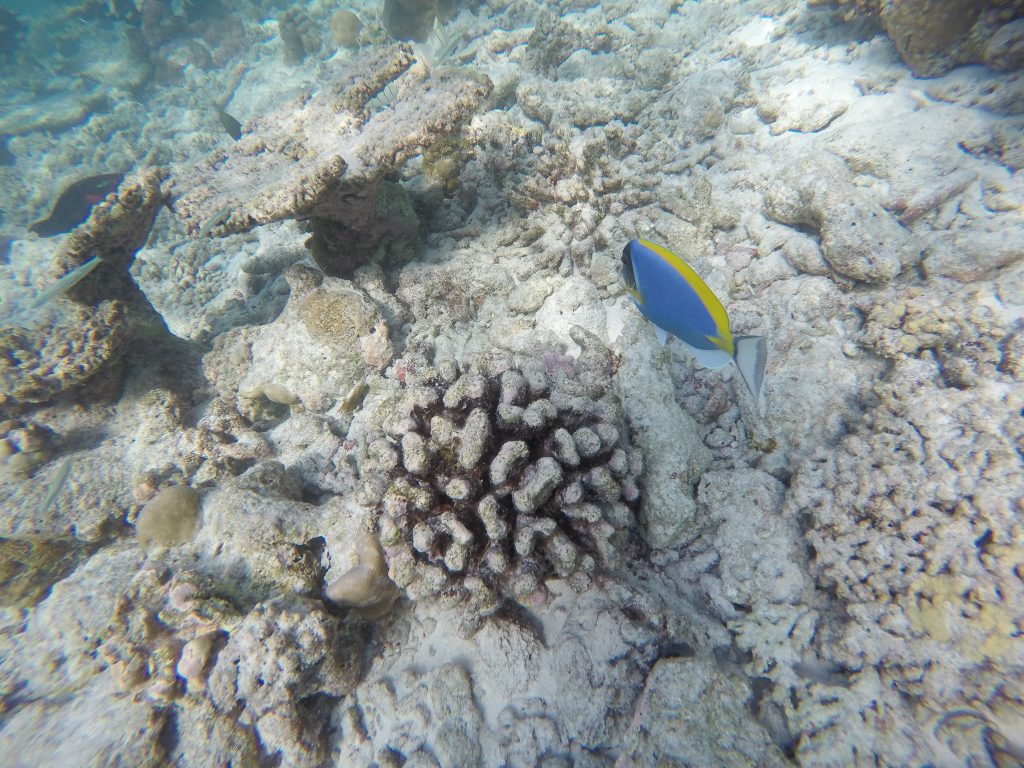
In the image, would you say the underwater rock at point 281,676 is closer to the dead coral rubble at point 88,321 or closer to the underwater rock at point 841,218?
the dead coral rubble at point 88,321

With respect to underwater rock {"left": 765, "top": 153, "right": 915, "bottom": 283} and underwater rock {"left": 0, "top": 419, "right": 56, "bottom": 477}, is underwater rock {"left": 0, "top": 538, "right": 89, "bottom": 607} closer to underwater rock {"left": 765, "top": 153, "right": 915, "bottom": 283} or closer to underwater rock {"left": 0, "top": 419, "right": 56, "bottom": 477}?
underwater rock {"left": 0, "top": 419, "right": 56, "bottom": 477}

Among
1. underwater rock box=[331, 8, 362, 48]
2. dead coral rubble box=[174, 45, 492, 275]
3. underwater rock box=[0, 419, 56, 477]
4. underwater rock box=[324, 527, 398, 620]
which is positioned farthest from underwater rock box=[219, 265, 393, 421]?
underwater rock box=[331, 8, 362, 48]

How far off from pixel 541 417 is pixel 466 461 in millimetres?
490

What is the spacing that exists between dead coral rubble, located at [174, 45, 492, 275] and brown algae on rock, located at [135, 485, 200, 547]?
199 cm

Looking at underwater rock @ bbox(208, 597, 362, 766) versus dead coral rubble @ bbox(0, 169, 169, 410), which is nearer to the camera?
underwater rock @ bbox(208, 597, 362, 766)

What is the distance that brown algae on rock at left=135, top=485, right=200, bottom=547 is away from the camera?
3076 mm

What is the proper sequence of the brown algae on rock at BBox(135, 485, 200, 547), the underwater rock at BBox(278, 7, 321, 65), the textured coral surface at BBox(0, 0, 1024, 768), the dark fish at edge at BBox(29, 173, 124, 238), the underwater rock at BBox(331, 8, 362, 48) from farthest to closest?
the underwater rock at BBox(278, 7, 321, 65) → the underwater rock at BBox(331, 8, 362, 48) → the dark fish at edge at BBox(29, 173, 124, 238) → the brown algae on rock at BBox(135, 485, 200, 547) → the textured coral surface at BBox(0, 0, 1024, 768)

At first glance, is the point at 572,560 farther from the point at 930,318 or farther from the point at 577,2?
the point at 577,2

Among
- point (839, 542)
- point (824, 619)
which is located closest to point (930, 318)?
point (839, 542)

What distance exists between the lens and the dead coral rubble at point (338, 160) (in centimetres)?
315

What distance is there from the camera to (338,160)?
3.13 meters

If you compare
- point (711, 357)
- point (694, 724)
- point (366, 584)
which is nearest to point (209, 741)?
point (366, 584)

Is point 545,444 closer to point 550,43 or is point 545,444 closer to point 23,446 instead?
point 23,446

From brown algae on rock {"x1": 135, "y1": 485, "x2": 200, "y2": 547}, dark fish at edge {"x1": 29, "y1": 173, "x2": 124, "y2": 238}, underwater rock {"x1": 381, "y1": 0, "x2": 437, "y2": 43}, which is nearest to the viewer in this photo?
brown algae on rock {"x1": 135, "y1": 485, "x2": 200, "y2": 547}
